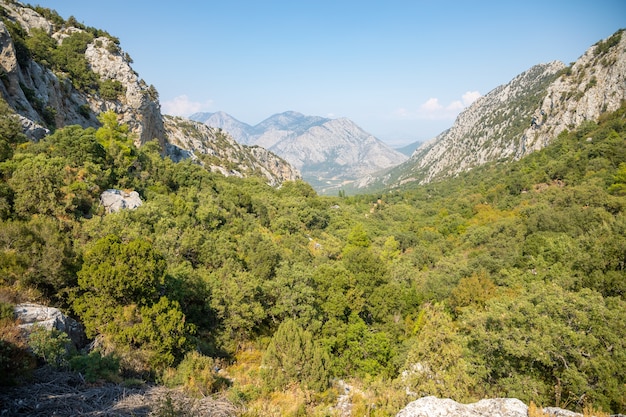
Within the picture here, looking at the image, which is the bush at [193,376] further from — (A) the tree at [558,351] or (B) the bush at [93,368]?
(A) the tree at [558,351]

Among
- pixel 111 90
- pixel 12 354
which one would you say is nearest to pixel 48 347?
pixel 12 354

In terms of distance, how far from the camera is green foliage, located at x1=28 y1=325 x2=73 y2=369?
27.4 ft

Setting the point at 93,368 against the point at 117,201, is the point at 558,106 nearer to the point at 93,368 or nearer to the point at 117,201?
the point at 117,201

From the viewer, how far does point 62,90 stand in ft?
138

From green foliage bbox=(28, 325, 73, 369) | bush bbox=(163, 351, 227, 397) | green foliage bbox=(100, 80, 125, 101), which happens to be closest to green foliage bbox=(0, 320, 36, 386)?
green foliage bbox=(28, 325, 73, 369)

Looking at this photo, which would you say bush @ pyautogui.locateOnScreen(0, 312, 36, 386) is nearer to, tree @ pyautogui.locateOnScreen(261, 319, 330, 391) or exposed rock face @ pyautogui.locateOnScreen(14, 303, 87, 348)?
exposed rock face @ pyautogui.locateOnScreen(14, 303, 87, 348)

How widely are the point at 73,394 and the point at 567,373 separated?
17.7 m

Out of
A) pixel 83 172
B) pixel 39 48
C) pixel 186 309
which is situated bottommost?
pixel 186 309

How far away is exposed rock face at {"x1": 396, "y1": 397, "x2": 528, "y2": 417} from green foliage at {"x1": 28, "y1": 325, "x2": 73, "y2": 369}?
8.92 m

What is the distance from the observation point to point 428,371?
14.9 metres

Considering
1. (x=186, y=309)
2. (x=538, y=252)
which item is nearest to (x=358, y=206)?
(x=538, y=252)

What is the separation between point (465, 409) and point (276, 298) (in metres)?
17.3

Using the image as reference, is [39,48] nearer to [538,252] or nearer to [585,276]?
[585,276]

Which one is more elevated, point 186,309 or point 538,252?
point 186,309
